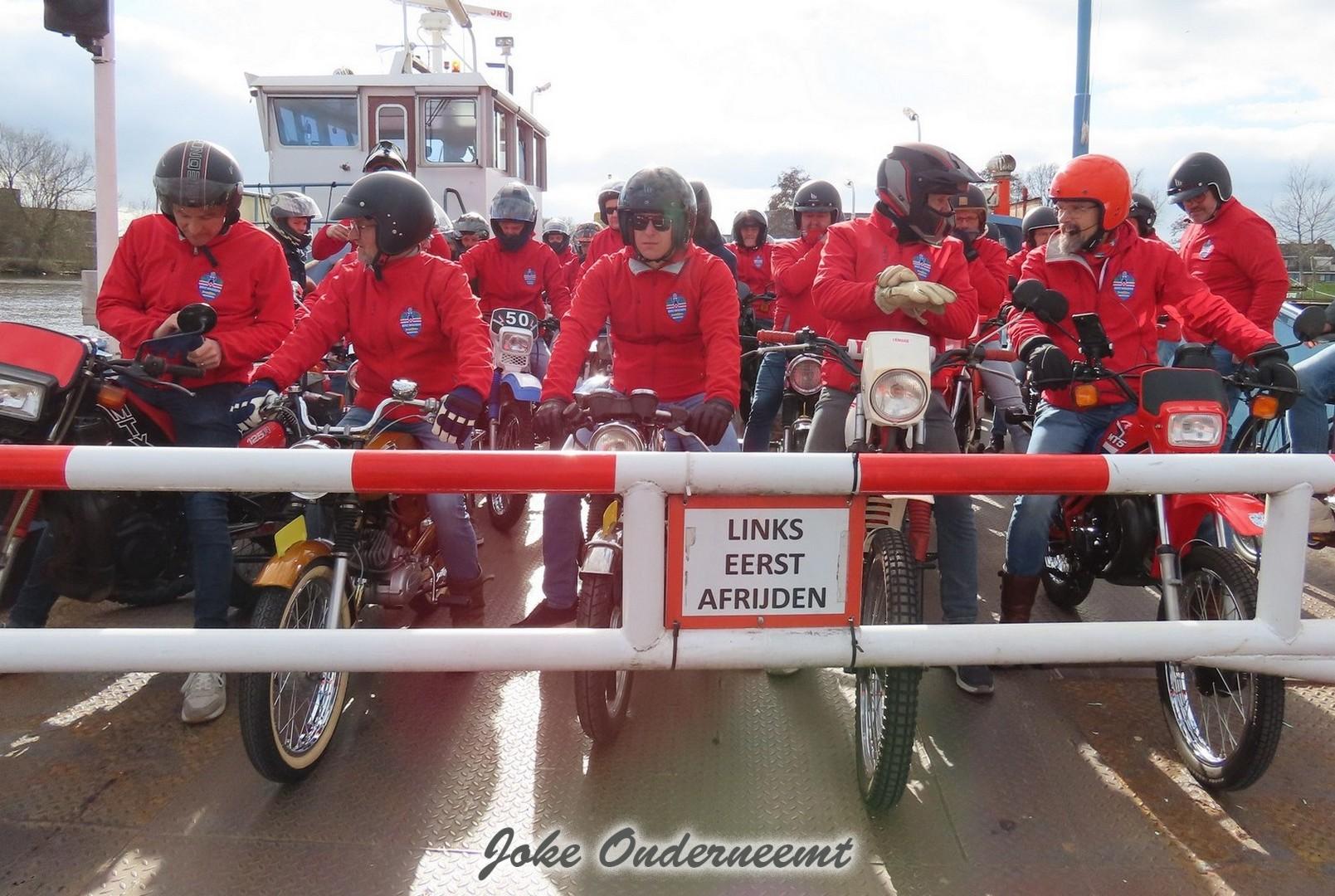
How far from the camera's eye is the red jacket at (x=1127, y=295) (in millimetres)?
3875

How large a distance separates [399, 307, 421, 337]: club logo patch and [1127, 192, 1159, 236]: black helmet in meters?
5.28

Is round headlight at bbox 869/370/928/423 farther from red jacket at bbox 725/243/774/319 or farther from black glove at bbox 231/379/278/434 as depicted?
red jacket at bbox 725/243/774/319

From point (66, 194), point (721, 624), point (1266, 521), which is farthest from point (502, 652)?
point (66, 194)

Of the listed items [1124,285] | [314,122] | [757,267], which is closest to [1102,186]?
[1124,285]

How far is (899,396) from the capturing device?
297 cm

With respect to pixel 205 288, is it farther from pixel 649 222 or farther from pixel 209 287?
pixel 649 222

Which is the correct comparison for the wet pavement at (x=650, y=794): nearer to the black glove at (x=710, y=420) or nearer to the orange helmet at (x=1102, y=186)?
the black glove at (x=710, y=420)

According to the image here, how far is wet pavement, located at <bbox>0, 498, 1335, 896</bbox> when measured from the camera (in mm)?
2494

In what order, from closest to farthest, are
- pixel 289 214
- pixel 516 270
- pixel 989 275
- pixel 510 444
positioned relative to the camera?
pixel 989 275 → pixel 510 444 → pixel 516 270 → pixel 289 214

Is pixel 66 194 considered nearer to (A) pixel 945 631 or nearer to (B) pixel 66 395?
(B) pixel 66 395

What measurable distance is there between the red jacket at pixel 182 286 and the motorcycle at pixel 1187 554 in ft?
10.5

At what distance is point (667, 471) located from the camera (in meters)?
2.09

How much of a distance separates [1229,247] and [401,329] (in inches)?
186

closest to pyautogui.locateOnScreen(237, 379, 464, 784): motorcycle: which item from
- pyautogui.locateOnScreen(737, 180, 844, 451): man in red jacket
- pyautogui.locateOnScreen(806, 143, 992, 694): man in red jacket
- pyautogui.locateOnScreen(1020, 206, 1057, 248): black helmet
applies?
pyautogui.locateOnScreen(806, 143, 992, 694): man in red jacket
